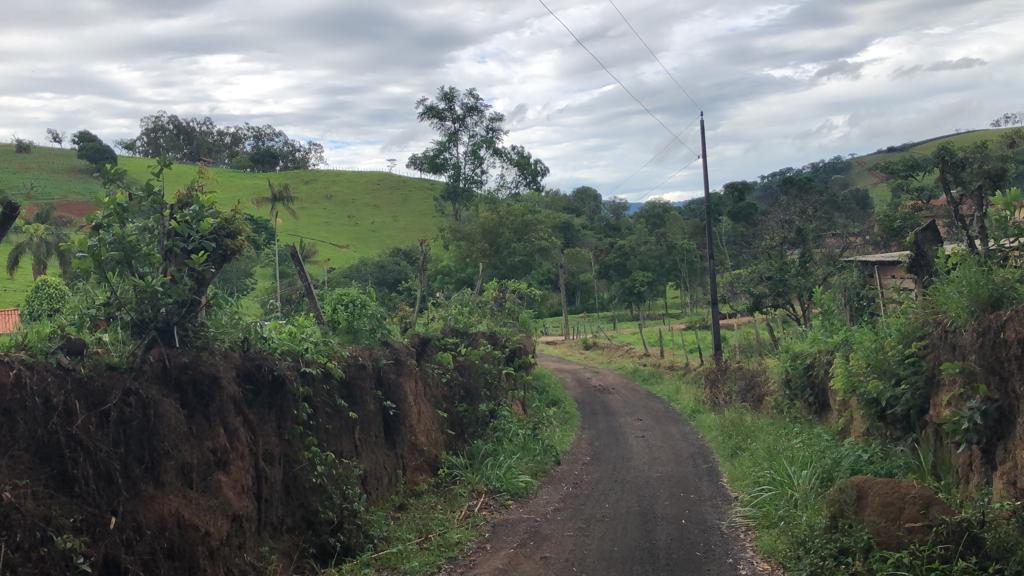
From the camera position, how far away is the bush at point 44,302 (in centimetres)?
668

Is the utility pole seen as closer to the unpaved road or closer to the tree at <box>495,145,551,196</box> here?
the unpaved road

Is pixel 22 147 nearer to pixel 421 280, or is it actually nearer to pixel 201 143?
pixel 201 143

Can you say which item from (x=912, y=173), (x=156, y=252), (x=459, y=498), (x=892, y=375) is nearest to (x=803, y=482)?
(x=892, y=375)

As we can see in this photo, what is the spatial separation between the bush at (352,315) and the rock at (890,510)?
6145 millimetres

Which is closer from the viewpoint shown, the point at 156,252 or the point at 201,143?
the point at 156,252

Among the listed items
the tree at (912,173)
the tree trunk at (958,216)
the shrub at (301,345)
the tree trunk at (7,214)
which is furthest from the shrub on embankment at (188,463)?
the tree at (912,173)

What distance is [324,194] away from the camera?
69.2m

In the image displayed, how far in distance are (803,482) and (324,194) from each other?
6387 centimetres

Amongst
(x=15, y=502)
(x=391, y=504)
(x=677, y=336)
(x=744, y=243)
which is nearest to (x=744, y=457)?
(x=391, y=504)

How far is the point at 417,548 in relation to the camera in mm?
8469

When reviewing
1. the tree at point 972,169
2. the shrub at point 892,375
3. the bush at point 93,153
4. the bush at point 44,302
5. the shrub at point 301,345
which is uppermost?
the bush at point 93,153

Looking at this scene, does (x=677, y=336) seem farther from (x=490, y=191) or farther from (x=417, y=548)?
(x=417, y=548)

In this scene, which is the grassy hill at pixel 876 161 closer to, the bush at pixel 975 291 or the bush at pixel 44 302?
the bush at pixel 975 291

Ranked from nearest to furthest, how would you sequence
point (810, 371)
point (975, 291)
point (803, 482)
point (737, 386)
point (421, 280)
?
point (975, 291)
point (803, 482)
point (421, 280)
point (810, 371)
point (737, 386)
